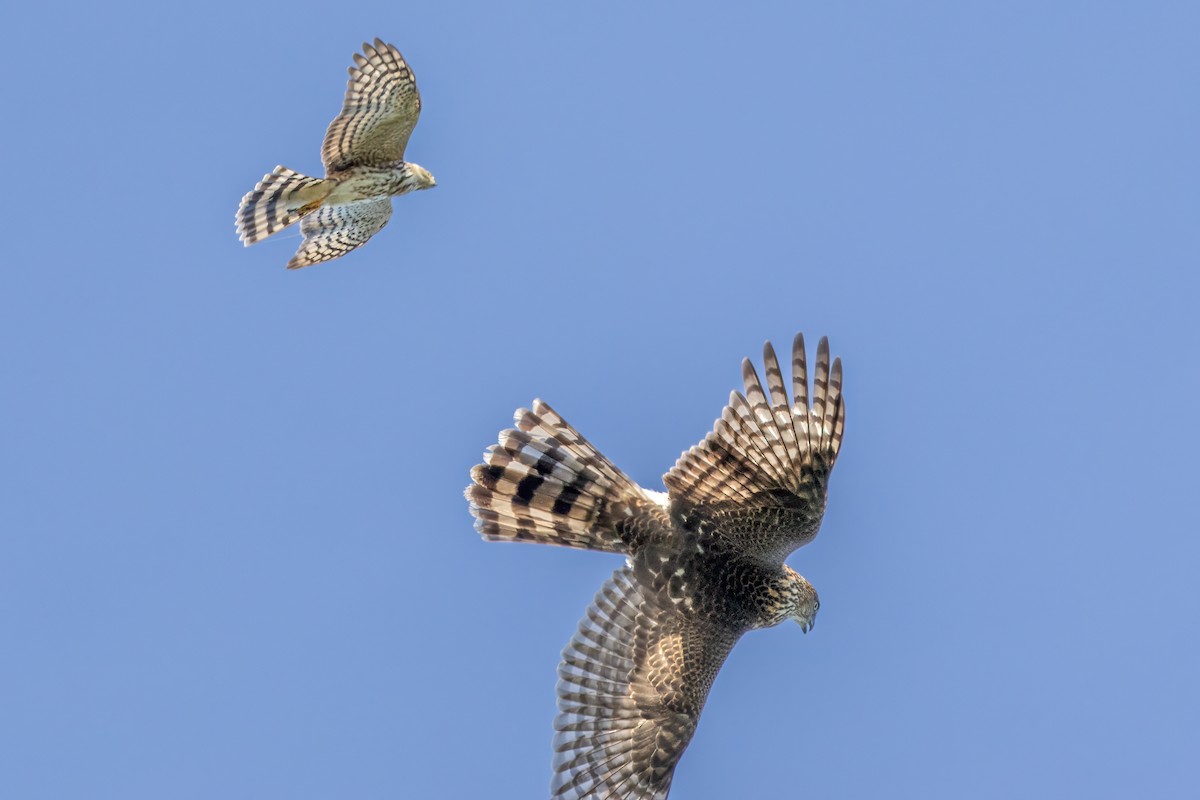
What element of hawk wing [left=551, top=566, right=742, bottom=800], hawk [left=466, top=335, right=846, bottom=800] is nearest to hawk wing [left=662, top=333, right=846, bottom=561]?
hawk [left=466, top=335, right=846, bottom=800]

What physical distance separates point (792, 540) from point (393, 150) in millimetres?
6305

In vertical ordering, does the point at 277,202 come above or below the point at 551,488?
above

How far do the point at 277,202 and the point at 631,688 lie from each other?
21.5ft

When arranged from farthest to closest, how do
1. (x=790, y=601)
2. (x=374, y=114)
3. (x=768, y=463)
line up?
(x=374, y=114), (x=790, y=601), (x=768, y=463)

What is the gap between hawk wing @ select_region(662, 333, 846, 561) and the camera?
12.1 m

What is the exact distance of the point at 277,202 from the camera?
1662cm

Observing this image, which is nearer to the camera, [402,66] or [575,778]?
[575,778]

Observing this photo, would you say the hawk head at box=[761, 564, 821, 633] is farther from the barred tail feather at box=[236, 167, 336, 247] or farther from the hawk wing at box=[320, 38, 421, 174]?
the barred tail feather at box=[236, 167, 336, 247]

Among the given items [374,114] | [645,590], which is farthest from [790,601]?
[374,114]

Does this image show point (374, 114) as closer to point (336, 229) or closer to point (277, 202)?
point (277, 202)

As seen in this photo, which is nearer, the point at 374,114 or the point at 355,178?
the point at 374,114

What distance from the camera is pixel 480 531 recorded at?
1293 centimetres

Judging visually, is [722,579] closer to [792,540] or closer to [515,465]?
[792,540]

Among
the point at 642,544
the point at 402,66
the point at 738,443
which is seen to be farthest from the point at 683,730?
the point at 402,66
